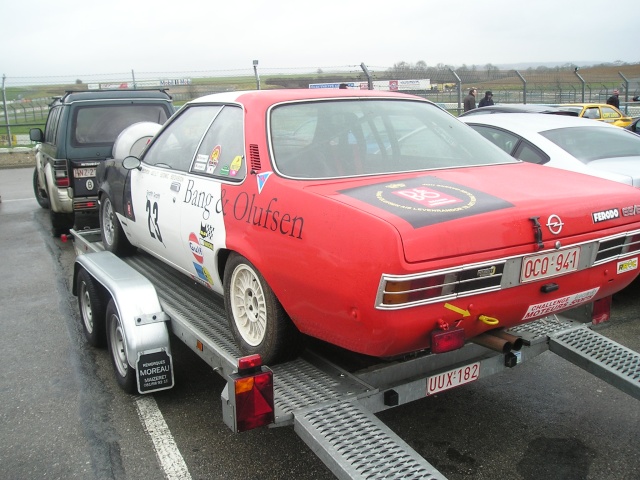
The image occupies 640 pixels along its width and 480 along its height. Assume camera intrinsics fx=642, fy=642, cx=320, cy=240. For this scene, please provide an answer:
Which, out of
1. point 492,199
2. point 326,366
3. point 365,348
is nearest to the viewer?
point 365,348

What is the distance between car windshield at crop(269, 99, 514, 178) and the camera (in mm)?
3521

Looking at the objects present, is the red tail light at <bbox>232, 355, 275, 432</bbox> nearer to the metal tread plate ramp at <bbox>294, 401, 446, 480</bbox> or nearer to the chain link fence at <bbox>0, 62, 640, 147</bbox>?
the metal tread plate ramp at <bbox>294, 401, 446, 480</bbox>

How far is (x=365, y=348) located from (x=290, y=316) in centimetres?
52

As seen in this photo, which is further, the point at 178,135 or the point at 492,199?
the point at 178,135

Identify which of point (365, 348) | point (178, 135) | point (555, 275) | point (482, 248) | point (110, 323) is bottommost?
point (110, 323)

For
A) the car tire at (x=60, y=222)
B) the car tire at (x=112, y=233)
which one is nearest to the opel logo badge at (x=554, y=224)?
the car tire at (x=112, y=233)

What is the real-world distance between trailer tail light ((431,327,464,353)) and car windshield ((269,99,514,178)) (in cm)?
107

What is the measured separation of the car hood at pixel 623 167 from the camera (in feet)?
19.2

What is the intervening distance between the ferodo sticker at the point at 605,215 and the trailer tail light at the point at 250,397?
176 cm

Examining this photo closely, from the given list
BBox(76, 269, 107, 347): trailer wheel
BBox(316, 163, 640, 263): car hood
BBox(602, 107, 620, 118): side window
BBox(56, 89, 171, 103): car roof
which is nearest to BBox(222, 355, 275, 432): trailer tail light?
BBox(316, 163, 640, 263): car hood

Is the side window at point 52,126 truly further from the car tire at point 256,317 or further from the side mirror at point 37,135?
the car tire at point 256,317

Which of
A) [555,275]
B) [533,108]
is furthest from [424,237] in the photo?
[533,108]

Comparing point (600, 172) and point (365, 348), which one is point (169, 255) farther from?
point (600, 172)

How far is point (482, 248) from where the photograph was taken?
2775 mm
